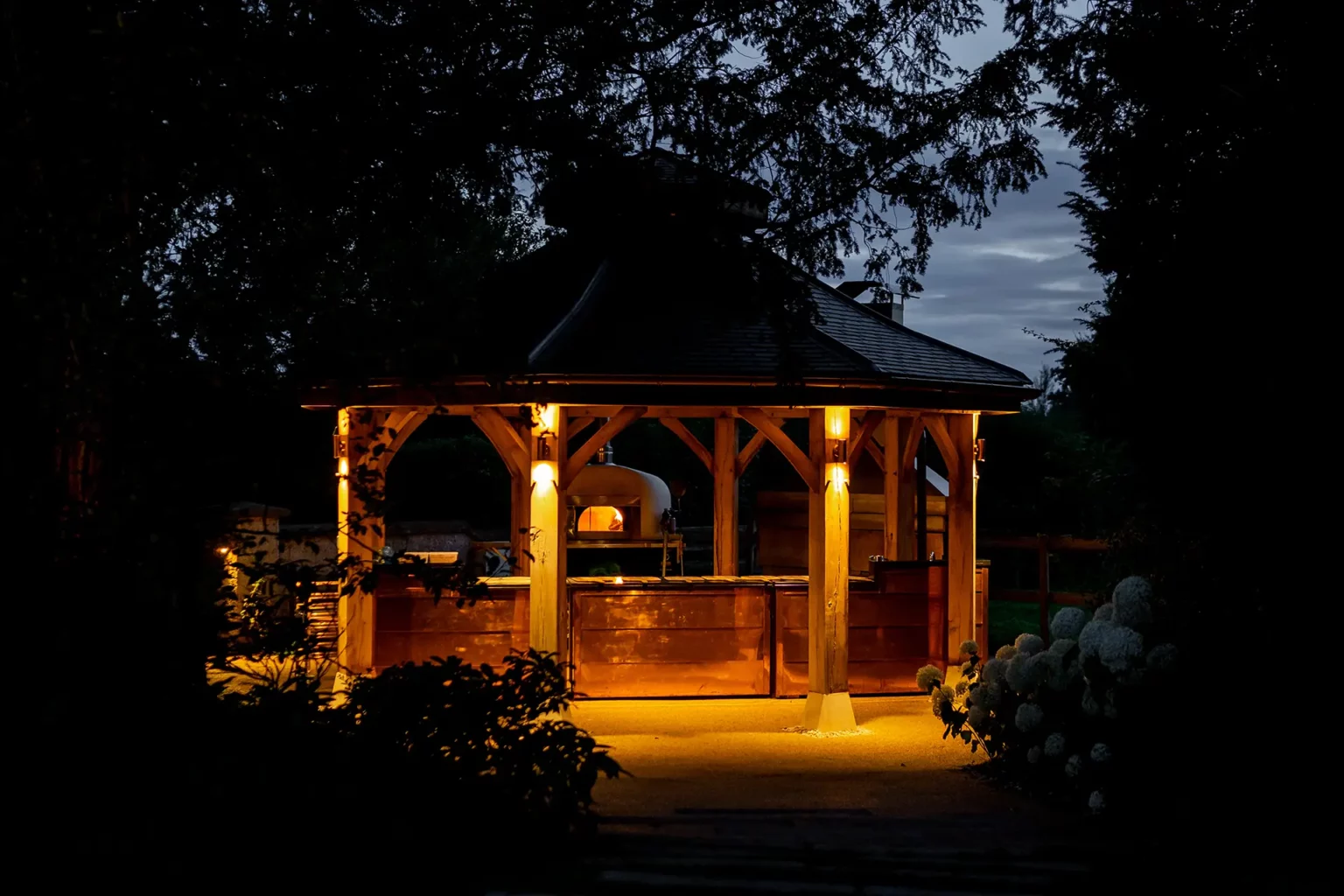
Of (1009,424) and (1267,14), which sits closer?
(1267,14)

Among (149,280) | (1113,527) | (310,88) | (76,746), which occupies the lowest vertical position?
(76,746)

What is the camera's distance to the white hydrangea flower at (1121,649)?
6656 mm

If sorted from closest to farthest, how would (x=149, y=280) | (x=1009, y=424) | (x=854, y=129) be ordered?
(x=149, y=280), (x=854, y=129), (x=1009, y=424)

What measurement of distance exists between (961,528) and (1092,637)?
4879 millimetres

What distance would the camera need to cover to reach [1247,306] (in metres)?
6.36

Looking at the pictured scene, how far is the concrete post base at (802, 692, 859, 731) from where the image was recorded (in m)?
9.94

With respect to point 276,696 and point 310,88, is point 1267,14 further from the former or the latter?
point 276,696

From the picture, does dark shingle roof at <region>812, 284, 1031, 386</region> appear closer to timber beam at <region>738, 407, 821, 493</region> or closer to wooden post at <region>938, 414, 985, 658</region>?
wooden post at <region>938, 414, 985, 658</region>

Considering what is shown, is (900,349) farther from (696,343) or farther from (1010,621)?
(1010,621)

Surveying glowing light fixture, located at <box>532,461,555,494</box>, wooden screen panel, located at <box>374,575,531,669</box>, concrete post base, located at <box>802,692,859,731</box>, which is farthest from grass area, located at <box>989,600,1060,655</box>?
glowing light fixture, located at <box>532,461,555,494</box>

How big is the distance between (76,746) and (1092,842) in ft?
13.6

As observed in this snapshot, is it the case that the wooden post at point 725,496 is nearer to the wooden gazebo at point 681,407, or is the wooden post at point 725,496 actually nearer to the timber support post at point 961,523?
the wooden gazebo at point 681,407

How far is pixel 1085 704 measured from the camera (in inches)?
270

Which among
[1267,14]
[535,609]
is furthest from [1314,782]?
[535,609]
